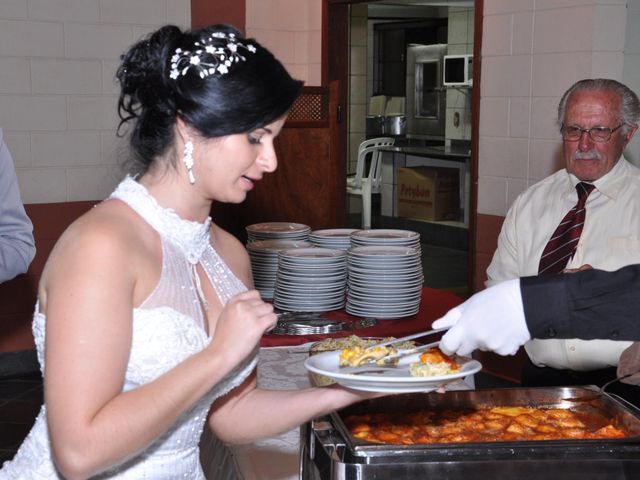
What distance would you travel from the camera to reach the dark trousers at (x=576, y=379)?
2869 millimetres

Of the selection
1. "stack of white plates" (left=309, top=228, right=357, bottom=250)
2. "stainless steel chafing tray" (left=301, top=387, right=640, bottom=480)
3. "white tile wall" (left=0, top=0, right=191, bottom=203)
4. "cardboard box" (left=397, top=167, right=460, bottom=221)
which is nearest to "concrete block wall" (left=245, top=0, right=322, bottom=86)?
"white tile wall" (left=0, top=0, right=191, bottom=203)

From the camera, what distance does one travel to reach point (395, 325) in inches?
115

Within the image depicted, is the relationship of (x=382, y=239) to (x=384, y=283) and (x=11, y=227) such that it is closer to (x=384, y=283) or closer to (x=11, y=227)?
(x=384, y=283)

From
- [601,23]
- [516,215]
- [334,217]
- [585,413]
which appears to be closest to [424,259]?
[334,217]

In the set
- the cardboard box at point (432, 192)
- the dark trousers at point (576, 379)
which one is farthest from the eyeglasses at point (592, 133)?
the cardboard box at point (432, 192)

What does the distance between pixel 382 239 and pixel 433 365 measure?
5.26 feet

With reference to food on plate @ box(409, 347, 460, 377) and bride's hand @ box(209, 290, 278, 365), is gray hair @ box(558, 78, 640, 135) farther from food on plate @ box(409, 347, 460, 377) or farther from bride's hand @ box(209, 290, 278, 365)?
bride's hand @ box(209, 290, 278, 365)

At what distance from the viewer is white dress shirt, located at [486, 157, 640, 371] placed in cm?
303

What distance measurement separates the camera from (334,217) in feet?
15.9

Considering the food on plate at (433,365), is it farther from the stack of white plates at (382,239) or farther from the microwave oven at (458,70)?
the microwave oven at (458,70)

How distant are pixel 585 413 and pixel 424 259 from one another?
7.09 m

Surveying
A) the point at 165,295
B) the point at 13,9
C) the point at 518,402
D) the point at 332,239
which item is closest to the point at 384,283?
the point at 332,239

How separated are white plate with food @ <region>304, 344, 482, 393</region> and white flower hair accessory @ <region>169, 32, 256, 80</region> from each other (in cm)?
53

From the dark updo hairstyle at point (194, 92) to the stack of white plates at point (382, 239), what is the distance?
1.59 meters
